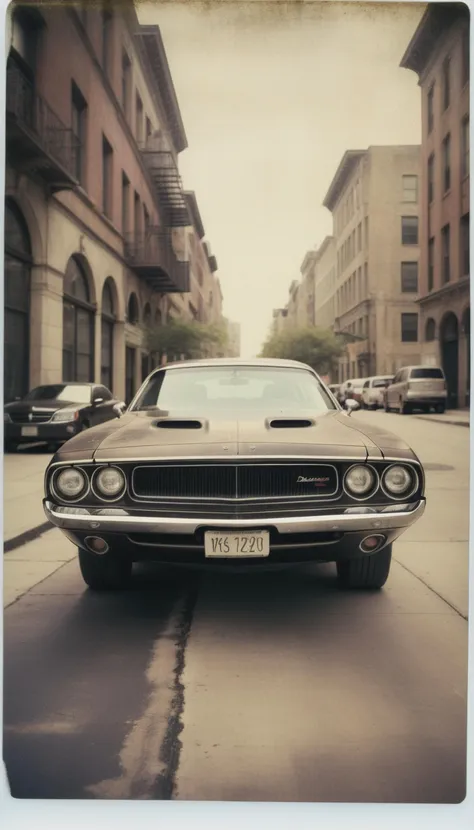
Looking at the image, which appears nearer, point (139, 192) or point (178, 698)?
point (178, 698)

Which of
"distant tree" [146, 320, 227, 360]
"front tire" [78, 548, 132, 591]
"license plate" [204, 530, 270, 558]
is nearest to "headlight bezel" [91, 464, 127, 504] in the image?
"license plate" [204, 530, 270, 558]

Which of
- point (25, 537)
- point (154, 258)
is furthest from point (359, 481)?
point (154, 258)

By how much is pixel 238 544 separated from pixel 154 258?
521 inches

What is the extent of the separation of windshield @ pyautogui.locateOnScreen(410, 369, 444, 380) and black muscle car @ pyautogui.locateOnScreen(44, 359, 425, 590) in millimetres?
18320

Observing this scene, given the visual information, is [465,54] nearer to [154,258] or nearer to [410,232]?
[154,258]

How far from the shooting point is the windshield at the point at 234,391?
170 inches

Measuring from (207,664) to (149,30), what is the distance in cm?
270

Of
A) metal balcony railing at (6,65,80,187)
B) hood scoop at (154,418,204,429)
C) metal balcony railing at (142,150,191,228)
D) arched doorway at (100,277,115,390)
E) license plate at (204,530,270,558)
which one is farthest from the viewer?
arched doorway at (100,277,115,390)

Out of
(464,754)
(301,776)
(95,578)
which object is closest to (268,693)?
(301,776)

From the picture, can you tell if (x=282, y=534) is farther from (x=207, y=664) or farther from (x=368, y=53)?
(x=368, y=53)

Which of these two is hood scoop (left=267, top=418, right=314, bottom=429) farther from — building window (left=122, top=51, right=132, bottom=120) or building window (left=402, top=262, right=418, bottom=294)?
building window (left=402, top=262, right=418, bottom=294)

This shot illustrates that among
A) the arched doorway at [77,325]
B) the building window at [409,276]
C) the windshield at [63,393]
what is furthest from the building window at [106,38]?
the building window at [409,276]

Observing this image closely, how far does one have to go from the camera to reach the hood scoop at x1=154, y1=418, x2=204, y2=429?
3.64 meters

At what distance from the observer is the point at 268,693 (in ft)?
8.70
